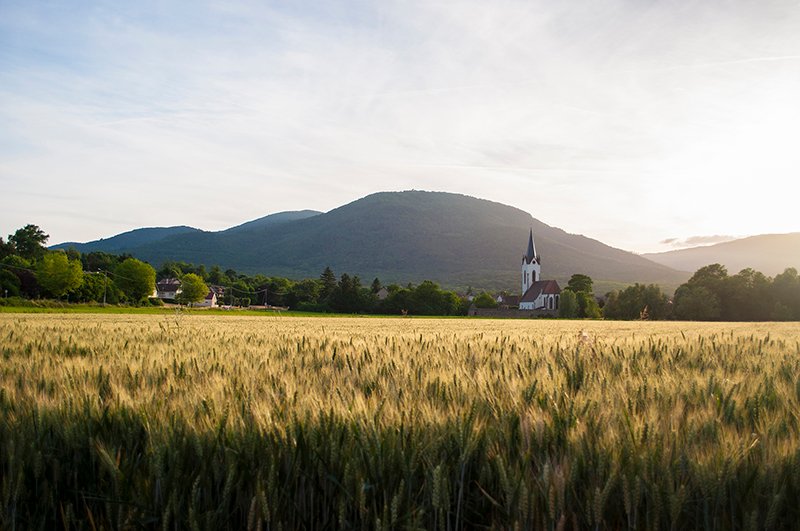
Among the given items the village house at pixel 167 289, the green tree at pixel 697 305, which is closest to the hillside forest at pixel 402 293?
the green tree at pixel 697 305

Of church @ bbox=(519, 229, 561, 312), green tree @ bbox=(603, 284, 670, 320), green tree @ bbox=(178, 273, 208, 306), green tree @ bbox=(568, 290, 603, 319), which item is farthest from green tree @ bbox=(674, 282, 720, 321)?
green tree @ bbox=(178, 273, 208, 306)

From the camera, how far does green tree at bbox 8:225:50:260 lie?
115562 mm

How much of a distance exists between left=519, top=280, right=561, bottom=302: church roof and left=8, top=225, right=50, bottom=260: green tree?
119779 mm

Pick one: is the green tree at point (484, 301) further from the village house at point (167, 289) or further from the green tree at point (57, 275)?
the village house at point (167, 289)

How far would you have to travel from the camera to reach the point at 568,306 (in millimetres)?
101438

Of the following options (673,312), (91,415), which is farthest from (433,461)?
(673,312)

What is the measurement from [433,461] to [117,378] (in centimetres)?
243

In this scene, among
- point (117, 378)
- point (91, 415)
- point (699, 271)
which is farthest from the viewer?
point (699, 271)

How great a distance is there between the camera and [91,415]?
2291 mm

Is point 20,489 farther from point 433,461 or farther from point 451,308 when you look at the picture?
point 451,308

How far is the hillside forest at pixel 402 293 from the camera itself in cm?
7581

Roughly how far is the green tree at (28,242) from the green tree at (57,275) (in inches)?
1396

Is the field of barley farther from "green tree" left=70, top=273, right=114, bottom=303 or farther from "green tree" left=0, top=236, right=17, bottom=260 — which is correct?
"green tree" left=0, top=236, right=17, bottom=260

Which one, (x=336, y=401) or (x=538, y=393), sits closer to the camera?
(x=336, y=401)
